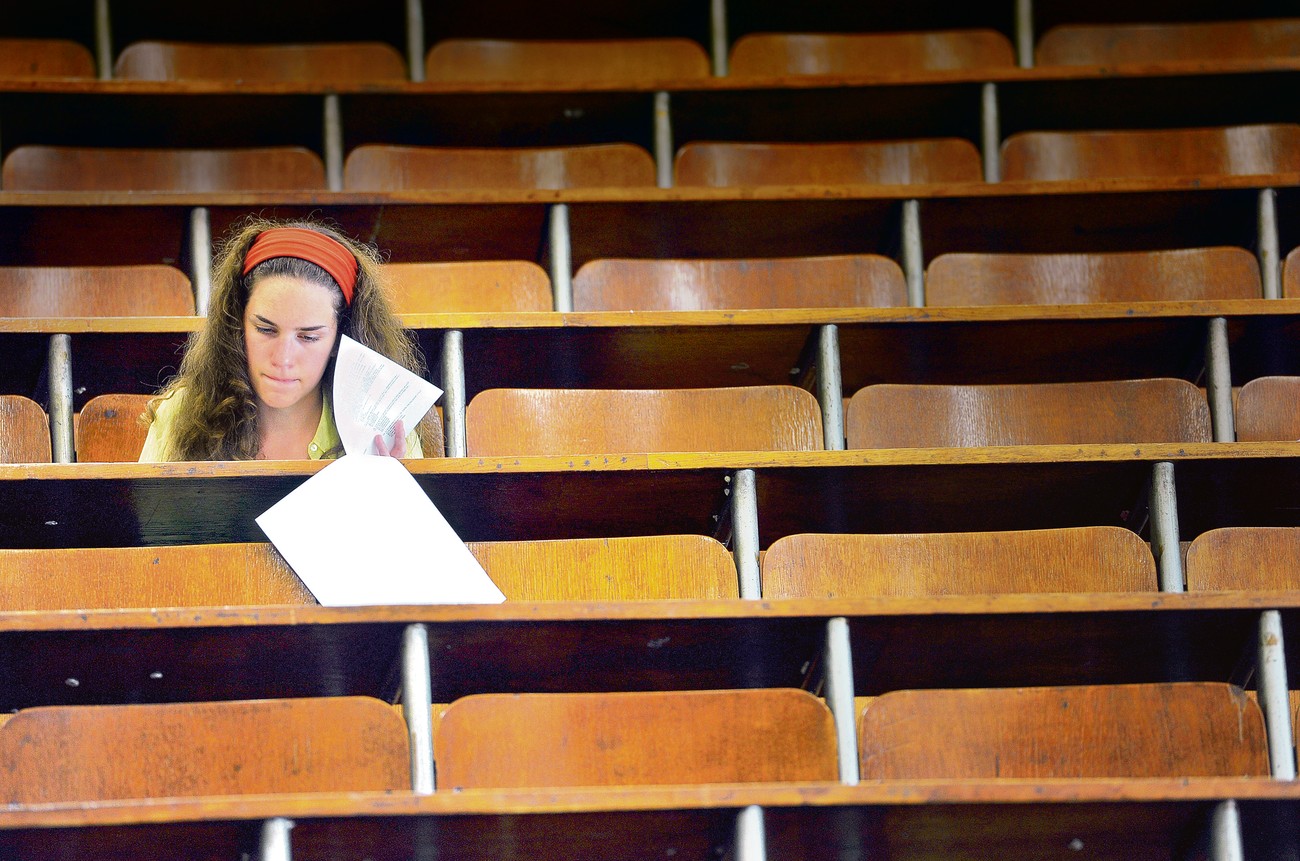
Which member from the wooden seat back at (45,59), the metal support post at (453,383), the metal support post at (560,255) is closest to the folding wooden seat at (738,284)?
the metal support post at (560,255)

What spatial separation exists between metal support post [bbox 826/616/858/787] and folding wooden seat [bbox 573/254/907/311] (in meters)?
0.43

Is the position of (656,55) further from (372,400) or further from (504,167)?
(372,400)

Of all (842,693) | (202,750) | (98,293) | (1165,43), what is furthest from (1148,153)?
(202,750)

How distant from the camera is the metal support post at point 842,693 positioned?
761 millimetres

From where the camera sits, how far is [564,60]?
4.90ft

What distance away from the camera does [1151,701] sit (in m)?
0.75

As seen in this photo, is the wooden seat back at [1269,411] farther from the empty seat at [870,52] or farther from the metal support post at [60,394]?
the metal support post at [60,394]

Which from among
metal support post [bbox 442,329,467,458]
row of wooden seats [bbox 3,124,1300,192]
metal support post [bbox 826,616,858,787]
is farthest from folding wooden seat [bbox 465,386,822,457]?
row of wooden seats [bbox 3,124,1300,192]

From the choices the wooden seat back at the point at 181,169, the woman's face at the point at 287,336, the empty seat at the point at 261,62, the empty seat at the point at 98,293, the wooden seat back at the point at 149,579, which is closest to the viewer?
the wooden seat back at the point at 149,579

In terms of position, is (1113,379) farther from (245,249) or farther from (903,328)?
(245,249)

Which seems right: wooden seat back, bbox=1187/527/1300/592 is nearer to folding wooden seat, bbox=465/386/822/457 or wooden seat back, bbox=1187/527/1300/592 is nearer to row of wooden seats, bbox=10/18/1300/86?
→ folding wooden seat, bbox=465/386/822/457

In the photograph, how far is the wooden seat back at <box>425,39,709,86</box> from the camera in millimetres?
1478

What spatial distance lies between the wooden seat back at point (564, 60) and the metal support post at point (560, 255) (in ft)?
1.03

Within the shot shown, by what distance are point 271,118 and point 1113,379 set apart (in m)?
0.73
